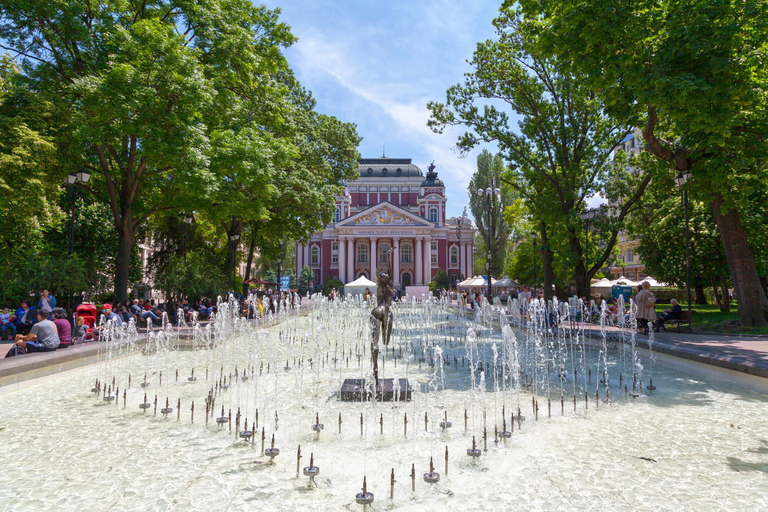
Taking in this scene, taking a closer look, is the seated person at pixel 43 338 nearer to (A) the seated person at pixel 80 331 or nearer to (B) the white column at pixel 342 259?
(A) the seated person at pixel 80 331

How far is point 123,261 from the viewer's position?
51.5 ft

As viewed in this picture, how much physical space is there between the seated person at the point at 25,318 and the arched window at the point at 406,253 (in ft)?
181

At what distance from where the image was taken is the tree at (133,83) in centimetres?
1332

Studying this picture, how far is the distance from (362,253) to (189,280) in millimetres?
47948

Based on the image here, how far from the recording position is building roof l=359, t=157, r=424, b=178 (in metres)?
79.5

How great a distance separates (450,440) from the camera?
18.3ft

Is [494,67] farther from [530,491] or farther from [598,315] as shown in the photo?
[530,491]

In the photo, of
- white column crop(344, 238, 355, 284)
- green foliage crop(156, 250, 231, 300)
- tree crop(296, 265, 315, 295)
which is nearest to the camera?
green foliage crop(156, 250, 231, 300)

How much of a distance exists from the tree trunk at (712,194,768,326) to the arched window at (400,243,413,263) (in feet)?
175

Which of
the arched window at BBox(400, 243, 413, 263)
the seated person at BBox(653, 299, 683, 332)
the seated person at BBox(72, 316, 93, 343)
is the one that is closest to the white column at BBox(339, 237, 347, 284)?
the arched window at BBox(400, 243, 413, 263)

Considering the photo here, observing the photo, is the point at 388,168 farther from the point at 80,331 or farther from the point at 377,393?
the point at 377,393

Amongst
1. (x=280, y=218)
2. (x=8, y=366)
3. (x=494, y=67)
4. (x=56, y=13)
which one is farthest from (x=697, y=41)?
(x=280, y=218)

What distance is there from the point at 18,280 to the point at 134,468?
13132 millimetres

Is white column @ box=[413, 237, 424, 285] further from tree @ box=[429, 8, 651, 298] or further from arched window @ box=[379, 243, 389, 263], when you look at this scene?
tree @ box=[429, 8, 651, 298]
